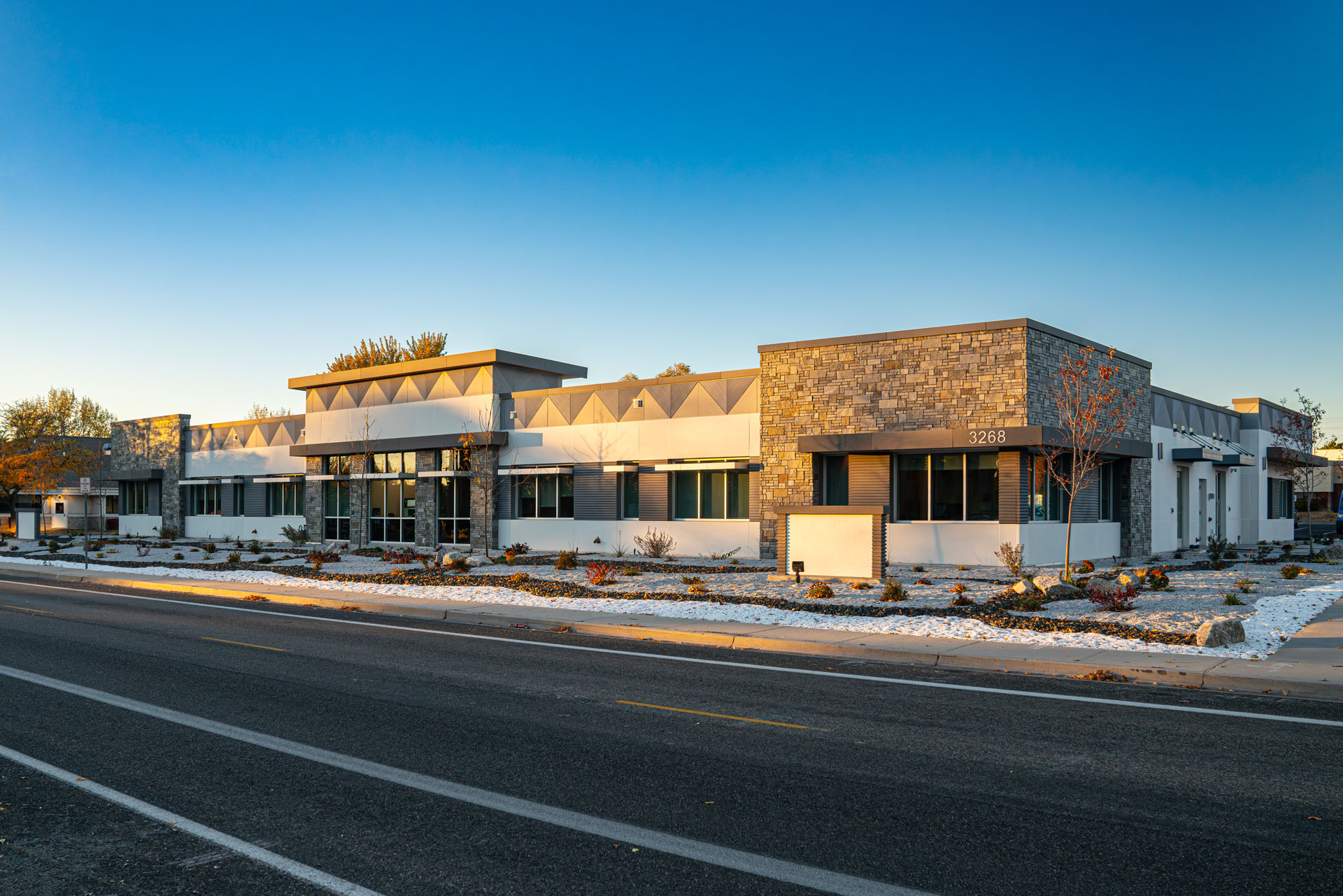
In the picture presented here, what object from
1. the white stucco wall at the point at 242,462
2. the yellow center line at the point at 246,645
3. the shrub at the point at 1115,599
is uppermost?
the white stucco wall at the point at 242,462

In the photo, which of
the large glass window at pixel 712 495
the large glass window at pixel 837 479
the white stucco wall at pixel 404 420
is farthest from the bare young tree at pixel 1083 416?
the white stucco wall at pixel 404 420

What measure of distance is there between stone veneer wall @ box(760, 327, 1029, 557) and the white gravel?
514cm

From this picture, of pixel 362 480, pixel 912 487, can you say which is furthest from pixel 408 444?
pixel 912 487

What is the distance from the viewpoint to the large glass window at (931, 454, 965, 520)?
24.5 meters

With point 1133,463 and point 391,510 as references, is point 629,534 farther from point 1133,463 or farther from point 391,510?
point 1133,463

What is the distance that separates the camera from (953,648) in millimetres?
12141

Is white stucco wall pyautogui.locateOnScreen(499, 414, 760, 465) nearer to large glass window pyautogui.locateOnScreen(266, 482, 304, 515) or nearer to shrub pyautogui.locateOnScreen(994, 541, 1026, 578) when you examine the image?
shrub pyautogui.locateOnScreen(994, 541, 1026, 578)

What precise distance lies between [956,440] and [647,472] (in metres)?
10.4

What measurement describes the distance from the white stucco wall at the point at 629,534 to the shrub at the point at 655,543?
13cm

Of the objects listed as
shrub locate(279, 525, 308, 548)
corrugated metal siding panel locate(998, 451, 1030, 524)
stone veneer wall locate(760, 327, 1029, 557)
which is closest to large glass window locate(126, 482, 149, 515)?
shrub locate(279, 525, 308, 548)

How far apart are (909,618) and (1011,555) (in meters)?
9.13

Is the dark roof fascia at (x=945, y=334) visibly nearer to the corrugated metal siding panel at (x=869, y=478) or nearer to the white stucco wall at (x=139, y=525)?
the corrugated metal siding panel at (x=869, y=478)

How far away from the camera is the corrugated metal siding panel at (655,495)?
29828 millimetres

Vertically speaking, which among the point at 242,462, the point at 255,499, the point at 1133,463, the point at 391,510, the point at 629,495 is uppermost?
the point at 242,462
